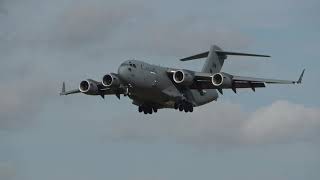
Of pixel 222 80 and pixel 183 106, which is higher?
pixel 222 80

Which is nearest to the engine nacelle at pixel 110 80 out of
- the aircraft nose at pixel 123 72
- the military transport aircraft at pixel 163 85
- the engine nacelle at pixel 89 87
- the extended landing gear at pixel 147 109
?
the military transport aircraft at pixel 163 85

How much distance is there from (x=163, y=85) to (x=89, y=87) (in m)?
4.66

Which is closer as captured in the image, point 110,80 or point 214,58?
point 110,80

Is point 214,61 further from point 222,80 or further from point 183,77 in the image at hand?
point 222,80

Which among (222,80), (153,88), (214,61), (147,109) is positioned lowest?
(147,109)

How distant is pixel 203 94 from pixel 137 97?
16.5 ft

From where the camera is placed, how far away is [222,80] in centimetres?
4941

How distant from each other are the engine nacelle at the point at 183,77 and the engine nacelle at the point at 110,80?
3826mm

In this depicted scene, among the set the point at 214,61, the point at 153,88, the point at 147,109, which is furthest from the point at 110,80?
the point at 214,61

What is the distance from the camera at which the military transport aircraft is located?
4872 centimetres

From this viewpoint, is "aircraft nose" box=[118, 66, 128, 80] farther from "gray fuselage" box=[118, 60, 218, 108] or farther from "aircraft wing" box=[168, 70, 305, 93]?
"aircraft wing" box=[168, 70, 305, 93]

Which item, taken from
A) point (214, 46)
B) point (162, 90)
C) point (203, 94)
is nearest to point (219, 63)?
point (214, 46)

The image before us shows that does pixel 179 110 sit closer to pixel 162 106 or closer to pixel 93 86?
pixel 162 106

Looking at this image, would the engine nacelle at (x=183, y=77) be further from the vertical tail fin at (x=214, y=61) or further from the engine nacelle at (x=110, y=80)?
the vertical tail fin at (x=214, y=61)
